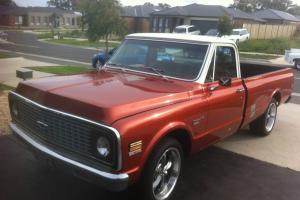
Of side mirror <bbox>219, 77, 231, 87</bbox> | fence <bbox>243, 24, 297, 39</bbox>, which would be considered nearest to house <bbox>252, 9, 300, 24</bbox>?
fence <bbox>243, 24, 297, 39</bbox>

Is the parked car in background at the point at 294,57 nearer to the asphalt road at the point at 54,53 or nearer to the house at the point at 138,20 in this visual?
the asphalt road at the point at 54,53

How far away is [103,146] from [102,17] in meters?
12.4

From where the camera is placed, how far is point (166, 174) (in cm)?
428

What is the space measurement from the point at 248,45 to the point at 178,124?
29102 millimetres

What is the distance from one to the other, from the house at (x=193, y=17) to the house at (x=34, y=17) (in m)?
24.7

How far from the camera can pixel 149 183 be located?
379 centimetres

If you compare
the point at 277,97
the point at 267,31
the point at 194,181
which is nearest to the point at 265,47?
the point at 267,31

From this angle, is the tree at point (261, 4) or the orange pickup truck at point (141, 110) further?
the tree at point (261, 4)

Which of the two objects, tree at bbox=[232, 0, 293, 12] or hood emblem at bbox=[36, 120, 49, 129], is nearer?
hood emblem at bbox=[36, 120, 49, 129]

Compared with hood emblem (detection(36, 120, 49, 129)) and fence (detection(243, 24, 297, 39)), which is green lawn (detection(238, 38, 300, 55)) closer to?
fence (detection(243, 24, 297, 39))

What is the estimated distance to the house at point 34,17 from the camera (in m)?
70.0

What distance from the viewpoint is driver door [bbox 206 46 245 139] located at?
476 centimetres

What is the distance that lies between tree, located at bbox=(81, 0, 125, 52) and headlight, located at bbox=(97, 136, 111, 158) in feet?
40.4

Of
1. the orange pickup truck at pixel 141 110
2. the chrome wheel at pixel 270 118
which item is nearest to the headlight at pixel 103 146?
the orange pickup truck at pixel 141 110
